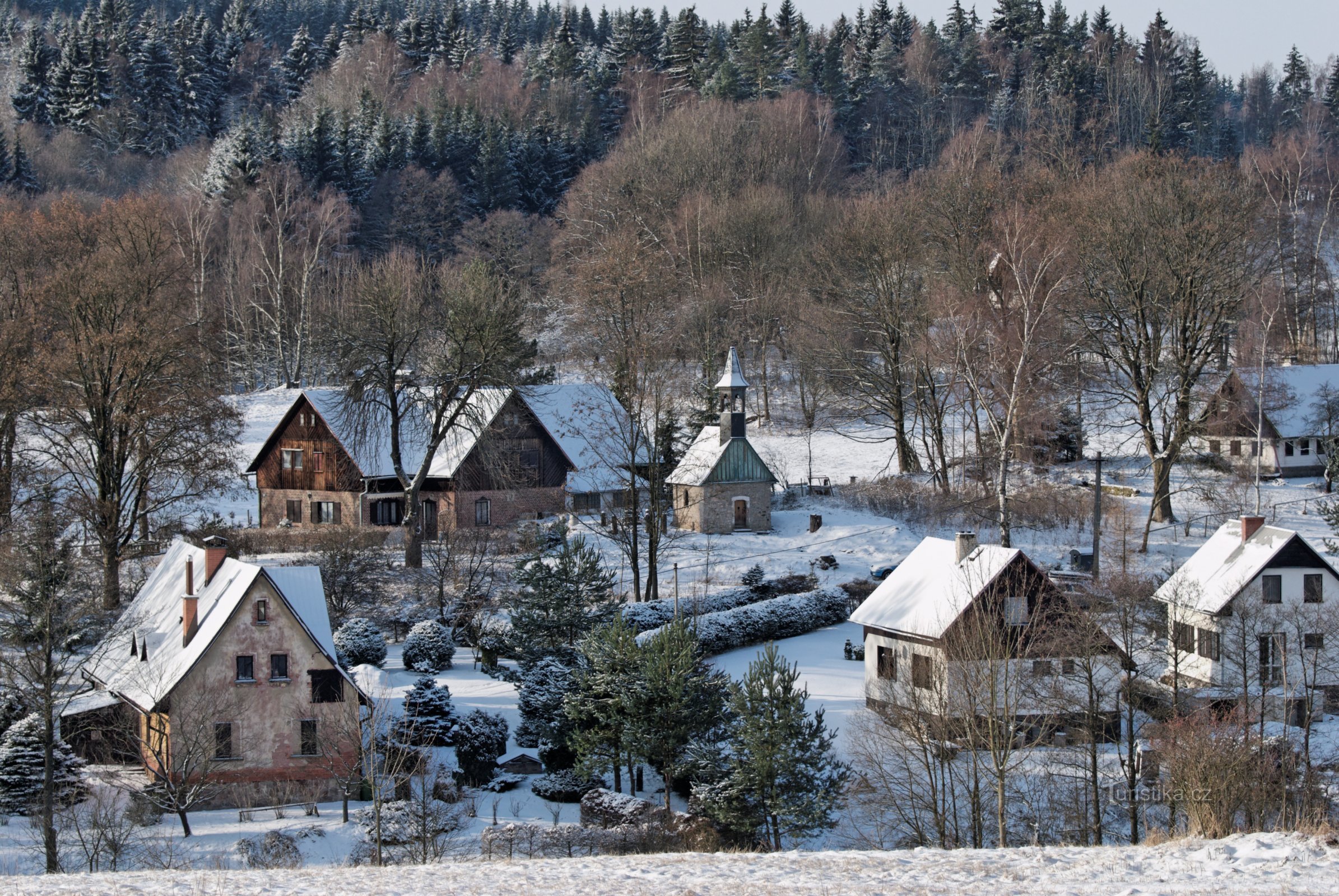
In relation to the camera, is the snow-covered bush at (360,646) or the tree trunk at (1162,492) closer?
the snow-covered bush at (360,646)

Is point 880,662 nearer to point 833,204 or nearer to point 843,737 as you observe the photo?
point 843,737

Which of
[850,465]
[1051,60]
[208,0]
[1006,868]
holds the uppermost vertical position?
[208,0]

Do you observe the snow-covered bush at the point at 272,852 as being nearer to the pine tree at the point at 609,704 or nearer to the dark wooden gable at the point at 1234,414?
the pine tree at the point at 609,704

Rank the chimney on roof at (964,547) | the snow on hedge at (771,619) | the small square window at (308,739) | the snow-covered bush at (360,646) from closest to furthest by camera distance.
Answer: the small square window at (308,739), the chimney on roof at (964,547), the snow-covered bush at (360,646), the snow on hedge at (771,619)

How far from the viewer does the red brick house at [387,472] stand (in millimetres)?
46906

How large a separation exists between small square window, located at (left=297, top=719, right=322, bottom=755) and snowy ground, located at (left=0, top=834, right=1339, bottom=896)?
41.4 ft

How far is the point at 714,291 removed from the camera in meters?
65.9

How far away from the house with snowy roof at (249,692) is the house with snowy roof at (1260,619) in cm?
1968

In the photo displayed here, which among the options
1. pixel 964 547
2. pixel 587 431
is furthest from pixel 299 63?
Result: pixel 964 547

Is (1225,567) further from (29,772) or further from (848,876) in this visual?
(29,772)

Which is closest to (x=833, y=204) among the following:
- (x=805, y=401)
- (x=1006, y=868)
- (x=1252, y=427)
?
(x=805, y=401)

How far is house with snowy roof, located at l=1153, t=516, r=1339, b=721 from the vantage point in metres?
31.4

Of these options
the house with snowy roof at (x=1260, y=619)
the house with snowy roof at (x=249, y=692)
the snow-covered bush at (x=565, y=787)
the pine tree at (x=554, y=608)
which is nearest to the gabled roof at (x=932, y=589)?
the house with snowy roof at (x=1260, y=619)

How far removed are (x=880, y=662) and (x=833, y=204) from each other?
4740 cm
